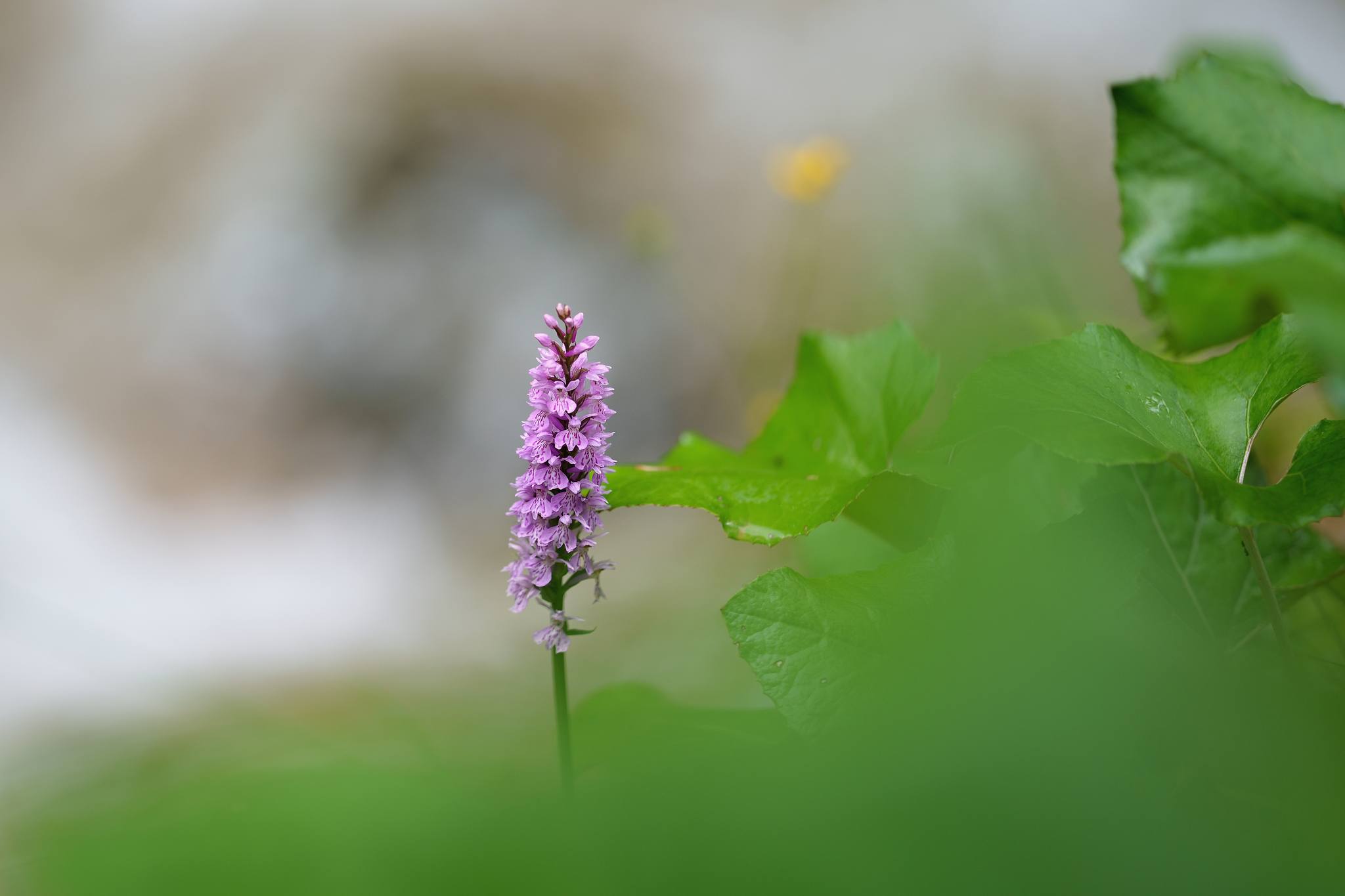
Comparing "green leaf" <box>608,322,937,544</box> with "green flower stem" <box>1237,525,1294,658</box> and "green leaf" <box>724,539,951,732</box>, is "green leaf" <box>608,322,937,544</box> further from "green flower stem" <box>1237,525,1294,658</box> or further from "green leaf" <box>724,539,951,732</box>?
"green flower stem" <box>1237,525,1294,658</box>

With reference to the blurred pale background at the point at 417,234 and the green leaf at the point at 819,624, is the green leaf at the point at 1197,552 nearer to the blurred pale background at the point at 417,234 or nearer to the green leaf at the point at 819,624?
the green leaf at the point at 819,624

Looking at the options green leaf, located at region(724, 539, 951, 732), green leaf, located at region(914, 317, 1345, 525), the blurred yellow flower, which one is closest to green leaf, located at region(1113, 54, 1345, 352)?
green leaf, located at region(914, 317, 1345, 525)

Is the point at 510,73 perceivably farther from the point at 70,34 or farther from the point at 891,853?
the point at 891,853

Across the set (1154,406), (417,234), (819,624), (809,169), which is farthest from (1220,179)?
(417,234)

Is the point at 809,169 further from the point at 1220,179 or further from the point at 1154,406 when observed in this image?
the point at 1154,406

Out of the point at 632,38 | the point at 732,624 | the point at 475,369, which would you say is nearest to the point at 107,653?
the point at 475,369

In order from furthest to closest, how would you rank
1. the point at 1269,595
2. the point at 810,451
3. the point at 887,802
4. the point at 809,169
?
the point at 809,169, the point at 810,451, the point at 1269,595, the point at 887,802

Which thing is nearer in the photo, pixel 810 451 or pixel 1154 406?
pixel 1154 406
